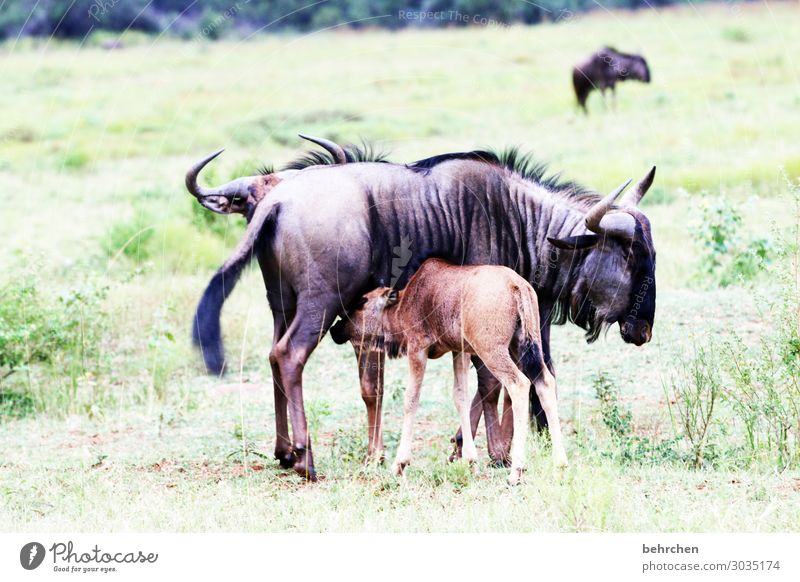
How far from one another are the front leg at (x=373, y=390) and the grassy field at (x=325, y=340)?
0.21 meters

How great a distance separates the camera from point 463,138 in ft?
77.1

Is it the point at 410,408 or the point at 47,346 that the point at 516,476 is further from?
the point at 47,346

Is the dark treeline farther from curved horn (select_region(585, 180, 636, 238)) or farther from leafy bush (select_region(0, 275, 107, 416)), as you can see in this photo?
curved horn (select_region(585, 180, 636, 238))

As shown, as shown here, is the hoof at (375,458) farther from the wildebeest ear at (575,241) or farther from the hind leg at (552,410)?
the wildebeest ear at (575,241)

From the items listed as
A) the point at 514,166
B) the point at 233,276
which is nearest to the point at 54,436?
the point at 233,276

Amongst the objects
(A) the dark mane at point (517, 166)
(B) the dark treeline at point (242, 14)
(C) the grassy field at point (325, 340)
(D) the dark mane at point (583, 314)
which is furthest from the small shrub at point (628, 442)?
(B) the dark treeline at point (242, 14)

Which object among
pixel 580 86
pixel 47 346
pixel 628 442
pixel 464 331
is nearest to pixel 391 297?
pixel 464 331

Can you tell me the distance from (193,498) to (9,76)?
94.7 ft

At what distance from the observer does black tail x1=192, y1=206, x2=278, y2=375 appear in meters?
7.48

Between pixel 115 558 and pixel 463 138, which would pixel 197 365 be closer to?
pixel 115 558

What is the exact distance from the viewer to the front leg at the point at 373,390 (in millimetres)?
7871

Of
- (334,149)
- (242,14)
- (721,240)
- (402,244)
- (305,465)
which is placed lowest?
(305,465)

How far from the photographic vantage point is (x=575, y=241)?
7859mm

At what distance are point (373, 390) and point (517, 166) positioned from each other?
2.01 metres
